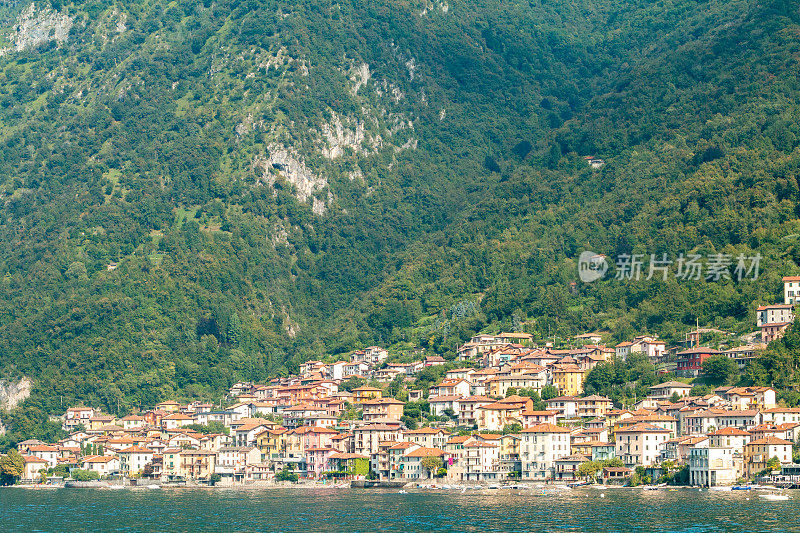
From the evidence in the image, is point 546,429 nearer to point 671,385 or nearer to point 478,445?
point 478,445

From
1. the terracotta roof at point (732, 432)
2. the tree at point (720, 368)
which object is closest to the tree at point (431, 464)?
the terracotta roof at point (732, 432)

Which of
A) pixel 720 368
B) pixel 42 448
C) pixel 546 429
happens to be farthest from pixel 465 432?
pixel 42 448

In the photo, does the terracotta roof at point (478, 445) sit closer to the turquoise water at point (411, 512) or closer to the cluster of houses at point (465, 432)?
the cluster of houses at point (465, 432)

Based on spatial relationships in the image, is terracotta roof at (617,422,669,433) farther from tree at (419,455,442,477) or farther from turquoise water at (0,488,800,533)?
tree at (419,455,442,477)

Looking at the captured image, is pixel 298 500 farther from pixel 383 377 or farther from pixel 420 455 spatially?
pixel 383 377

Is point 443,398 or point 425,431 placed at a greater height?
point 443,398

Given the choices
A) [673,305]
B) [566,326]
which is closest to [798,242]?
[673,305]
